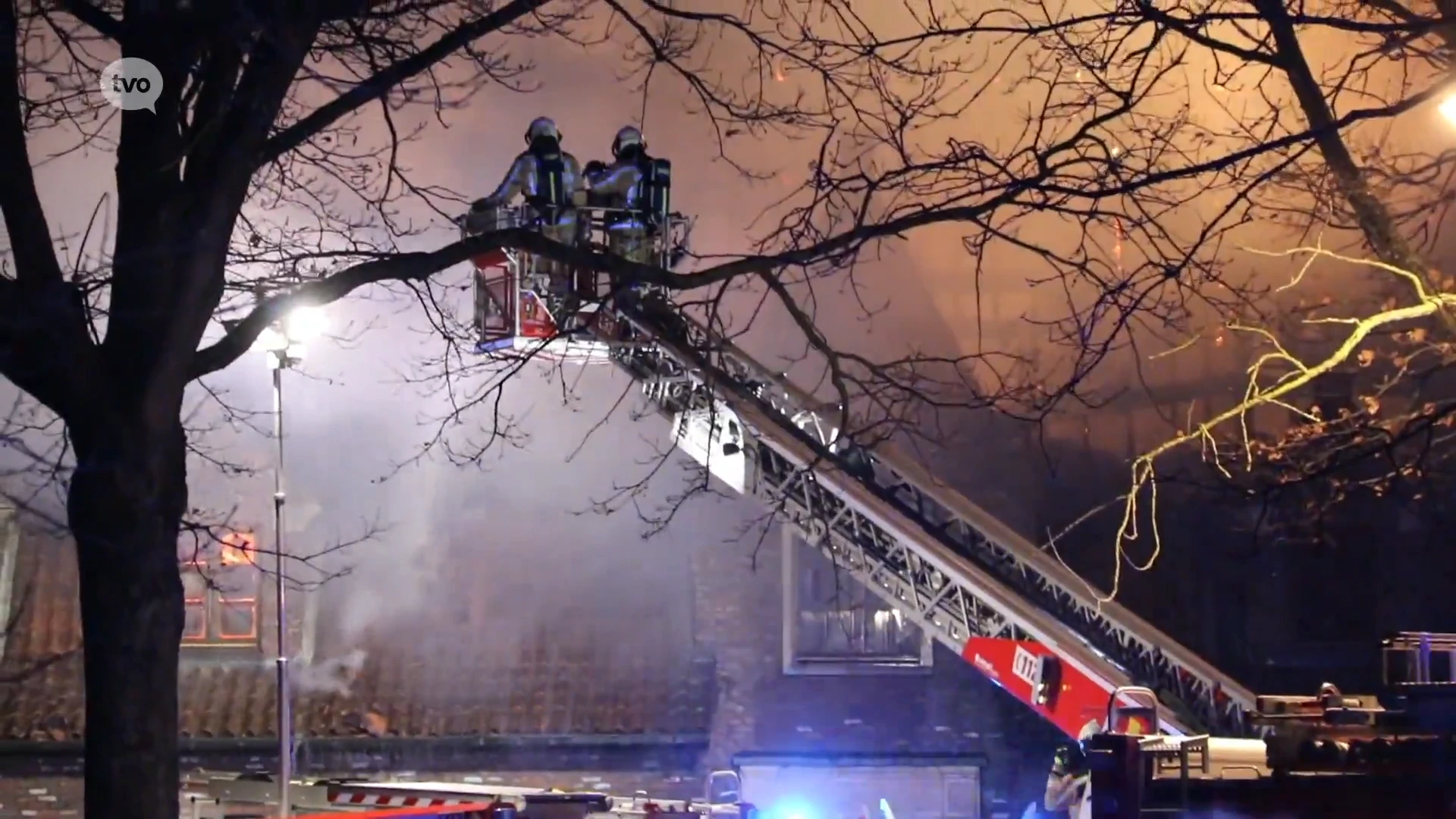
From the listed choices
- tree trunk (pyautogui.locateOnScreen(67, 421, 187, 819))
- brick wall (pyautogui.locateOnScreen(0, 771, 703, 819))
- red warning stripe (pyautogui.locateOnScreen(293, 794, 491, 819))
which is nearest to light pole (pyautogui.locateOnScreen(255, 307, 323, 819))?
red warning stripe (pyautogui.locateOnScreen(293, 794, 491, 819))


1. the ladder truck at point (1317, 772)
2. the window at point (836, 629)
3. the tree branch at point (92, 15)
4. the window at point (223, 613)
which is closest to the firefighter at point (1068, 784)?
the ladder truck at point (1317, 772)

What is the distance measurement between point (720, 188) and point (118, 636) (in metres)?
9.12

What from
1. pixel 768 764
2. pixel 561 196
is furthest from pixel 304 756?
pixel 561 196

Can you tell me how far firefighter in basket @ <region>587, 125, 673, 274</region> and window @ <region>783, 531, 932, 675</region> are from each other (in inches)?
155

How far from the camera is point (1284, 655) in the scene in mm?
12164

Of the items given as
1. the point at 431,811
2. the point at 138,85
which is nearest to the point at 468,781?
the point at 431,811

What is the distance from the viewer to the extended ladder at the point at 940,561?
28.6 ft

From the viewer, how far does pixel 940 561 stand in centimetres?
897

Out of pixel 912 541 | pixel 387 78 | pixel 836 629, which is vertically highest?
pixel 387 78

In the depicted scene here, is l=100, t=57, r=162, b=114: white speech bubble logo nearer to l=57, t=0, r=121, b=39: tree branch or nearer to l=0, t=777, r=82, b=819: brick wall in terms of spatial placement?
l=57, t=0, r=121, b=39: tree branch

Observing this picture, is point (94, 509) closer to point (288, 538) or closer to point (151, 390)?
point (151, 390)

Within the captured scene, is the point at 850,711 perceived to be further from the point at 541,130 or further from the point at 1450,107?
the point at 1450,107

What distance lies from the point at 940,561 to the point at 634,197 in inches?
130

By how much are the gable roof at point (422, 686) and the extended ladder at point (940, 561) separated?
2.79 m
